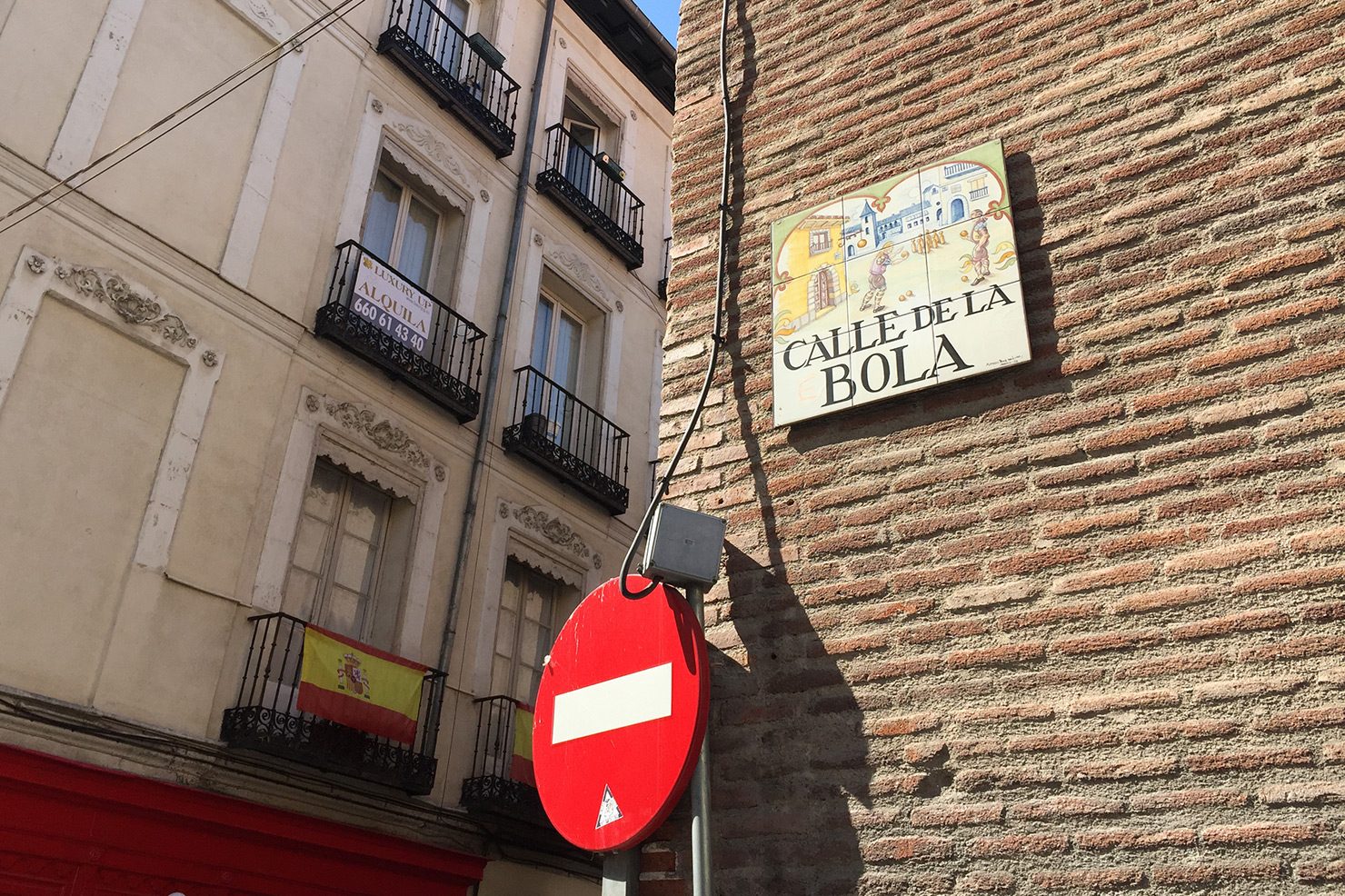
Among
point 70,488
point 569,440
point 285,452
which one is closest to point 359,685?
point 285,452

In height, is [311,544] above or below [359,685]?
above

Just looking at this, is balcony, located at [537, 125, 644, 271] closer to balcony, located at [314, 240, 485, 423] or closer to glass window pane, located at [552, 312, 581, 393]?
glass window pane, located at [552, 312, 581, 393]

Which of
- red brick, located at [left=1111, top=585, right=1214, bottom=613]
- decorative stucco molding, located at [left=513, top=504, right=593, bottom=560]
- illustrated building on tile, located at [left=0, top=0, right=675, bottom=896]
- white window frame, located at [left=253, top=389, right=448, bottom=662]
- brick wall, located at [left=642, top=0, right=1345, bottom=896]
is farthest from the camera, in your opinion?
decorative stucco molding, located at [left=513, top=504, right=593, bottom=560]

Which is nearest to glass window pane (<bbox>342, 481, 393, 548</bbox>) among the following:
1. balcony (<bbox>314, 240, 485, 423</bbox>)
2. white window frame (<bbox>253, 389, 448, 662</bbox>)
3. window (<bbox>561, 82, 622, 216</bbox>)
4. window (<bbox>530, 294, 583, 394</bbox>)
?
white window frame (<bbox>253, 389, 448, 662</bbox>)

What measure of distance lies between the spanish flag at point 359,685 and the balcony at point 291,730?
0.11 m

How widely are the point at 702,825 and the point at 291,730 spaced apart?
20.8 ft

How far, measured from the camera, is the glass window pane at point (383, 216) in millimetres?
11578

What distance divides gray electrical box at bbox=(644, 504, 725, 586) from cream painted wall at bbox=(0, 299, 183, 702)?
19.0ft

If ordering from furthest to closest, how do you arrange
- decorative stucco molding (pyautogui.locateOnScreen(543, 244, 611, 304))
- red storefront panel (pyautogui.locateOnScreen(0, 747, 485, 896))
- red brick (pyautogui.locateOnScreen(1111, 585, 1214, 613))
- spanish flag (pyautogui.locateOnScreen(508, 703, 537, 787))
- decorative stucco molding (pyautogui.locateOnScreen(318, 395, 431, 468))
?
decorative stucco molding (pyautogui.locateOnScreen(543, 244, 611, 304)), spanish flag (pyautogui.locateOnScreen(508, 703, 537, 787)), decorative stucco molding (pyautogui.locateOnScreen(318, 395, 431, 468)), red storefront panel (pyautogui.locateOnScreen(0, 747, 485, 896)), red brick (pyautogui.locateOnScreen(1111, 585, 1214, 613))

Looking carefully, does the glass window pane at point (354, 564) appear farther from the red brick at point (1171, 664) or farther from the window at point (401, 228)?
the red brick at point (1171, 664)

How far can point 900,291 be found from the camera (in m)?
3.89

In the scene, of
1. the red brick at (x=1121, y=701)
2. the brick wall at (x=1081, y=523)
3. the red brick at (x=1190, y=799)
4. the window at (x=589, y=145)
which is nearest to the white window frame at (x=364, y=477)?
the window at (x=589, y=145)

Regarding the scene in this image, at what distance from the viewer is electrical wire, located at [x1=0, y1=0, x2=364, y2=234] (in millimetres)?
8284

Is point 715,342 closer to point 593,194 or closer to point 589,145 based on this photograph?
point 593,194
